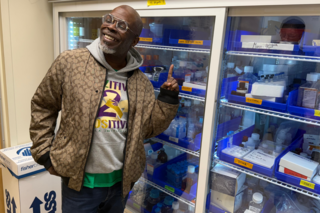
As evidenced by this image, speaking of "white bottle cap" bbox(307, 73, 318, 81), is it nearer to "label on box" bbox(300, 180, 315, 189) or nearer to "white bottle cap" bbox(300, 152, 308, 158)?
"white bottle cap" bbox(300, 152, 308, 158)

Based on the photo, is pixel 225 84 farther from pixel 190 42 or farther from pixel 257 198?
pixel 257 198

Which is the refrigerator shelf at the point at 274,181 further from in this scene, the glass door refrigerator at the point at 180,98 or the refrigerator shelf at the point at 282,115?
the refrigerator shelf at the point at 282,115

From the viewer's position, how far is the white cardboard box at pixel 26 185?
212 centimetres

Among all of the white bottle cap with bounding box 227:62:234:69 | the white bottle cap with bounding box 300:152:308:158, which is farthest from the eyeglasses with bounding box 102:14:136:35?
the white bottle cap with bounding box 300:152:308:158

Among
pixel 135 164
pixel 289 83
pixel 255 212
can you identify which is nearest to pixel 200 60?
pixel 289 83

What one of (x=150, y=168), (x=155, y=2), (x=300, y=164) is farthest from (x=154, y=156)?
(x=155, y=2)

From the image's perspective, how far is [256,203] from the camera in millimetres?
1718

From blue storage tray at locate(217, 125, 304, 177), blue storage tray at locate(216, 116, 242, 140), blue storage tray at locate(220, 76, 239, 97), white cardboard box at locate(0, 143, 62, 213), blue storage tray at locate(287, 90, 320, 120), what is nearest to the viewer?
blue storage tray at locate(287, 90, 320, 120)

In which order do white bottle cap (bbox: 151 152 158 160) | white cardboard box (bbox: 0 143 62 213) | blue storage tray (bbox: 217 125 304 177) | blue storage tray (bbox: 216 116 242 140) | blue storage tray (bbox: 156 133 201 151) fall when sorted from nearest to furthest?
blue storage tray (bbox: 217 125 304 177), blue storage tray (bbox: 216 116 242 140), blue storage tray (bbox: 156 133 201 151), white cardboard box (bbox: 0 143 62 213), white bottle cap (bbox: 151 152 158 160)

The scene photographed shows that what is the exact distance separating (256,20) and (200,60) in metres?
0.58

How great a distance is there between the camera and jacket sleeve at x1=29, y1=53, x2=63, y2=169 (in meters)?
1.35

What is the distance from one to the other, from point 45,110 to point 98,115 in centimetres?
32

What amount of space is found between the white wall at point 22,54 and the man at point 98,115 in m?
1.21

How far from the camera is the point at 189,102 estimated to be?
2.14 m
